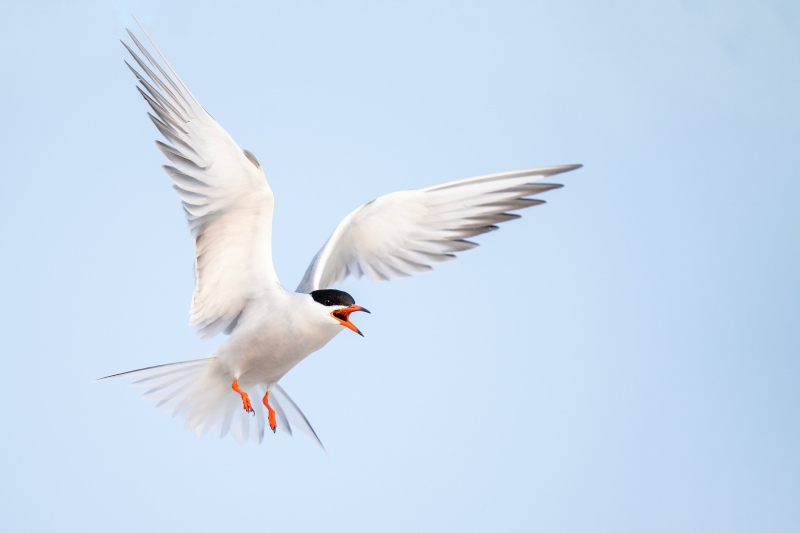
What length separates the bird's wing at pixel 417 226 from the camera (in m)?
7.33

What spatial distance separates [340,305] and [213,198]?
40.2 inches

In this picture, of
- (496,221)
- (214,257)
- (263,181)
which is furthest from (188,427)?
(496,221)

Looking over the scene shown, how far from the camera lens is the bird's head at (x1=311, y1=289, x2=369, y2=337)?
7298 mm

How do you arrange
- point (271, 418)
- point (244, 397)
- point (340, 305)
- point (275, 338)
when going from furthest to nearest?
point (271, 418) → point (244, 397) → point (275, 338) → point (340, 305)

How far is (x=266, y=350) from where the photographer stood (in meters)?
7.51

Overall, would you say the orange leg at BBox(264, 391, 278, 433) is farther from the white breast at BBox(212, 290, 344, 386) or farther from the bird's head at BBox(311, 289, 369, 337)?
the bird's head at BBox(311, 289, 369, 337)

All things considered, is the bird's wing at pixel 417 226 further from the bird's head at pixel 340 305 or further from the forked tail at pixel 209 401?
the forked tail at pixel 209 401

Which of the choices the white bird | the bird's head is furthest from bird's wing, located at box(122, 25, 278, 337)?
the bird's head

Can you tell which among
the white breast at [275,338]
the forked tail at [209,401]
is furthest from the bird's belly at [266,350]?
the forked tail at [209,401]

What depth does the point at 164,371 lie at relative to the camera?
25.3 ft

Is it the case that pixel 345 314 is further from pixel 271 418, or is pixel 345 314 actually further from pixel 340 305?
pixel 271 418

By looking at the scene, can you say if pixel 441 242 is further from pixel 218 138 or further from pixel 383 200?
pixel 218 138

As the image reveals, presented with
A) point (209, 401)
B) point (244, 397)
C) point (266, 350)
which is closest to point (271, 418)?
point (244, 397)

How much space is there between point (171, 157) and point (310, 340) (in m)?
1.37
